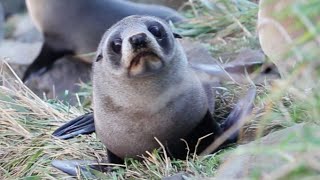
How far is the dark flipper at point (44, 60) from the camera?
8594mm

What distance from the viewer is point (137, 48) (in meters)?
3.75

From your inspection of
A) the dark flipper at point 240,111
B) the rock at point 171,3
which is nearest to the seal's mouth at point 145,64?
the dark flipper at point 240,111

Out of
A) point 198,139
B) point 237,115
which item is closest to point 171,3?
point 237,115

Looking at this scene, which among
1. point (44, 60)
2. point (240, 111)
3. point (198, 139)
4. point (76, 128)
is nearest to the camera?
point (198, 139)

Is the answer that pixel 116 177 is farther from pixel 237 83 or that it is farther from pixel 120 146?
pixel 237 83

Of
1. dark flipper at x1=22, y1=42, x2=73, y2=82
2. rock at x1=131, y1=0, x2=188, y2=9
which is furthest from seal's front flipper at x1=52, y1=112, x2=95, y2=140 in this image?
rock at x1=131, y1=0, x2=188, y2=9

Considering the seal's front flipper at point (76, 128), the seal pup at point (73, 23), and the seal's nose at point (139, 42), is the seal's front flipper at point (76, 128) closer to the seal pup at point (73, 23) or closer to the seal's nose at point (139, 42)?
the seal's nose at point (139, 42)

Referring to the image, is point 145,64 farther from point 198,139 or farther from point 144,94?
point 198,139

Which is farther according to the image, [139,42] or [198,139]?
[198,139]

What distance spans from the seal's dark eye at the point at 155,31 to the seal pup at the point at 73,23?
4507 millimetres

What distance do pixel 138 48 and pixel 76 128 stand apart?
3.54ft

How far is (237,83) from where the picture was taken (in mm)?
4746

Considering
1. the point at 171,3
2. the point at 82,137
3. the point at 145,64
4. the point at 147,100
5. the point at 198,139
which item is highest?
the point at 145,64

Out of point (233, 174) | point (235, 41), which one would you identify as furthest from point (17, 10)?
point (233, 174)
